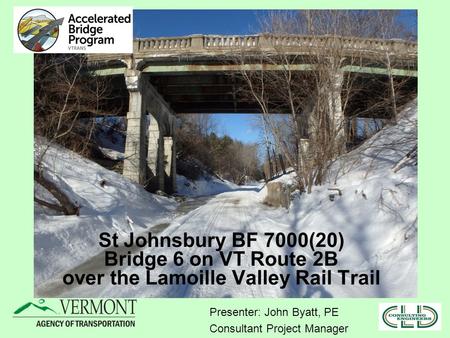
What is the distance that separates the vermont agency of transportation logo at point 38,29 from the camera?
11.7 feet

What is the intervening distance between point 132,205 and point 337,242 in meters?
7.17

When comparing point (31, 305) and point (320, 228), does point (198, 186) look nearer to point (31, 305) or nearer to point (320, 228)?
point (320, 228)

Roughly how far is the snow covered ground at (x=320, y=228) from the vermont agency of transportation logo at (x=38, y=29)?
2860 millimetres

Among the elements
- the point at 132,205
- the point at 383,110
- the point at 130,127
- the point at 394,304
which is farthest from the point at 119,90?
the point at 394,304

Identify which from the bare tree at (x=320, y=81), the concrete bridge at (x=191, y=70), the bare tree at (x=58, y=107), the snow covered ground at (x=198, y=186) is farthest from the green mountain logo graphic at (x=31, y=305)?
the snow covered ground at (x=198, y=186)

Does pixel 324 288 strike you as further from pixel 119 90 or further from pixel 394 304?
pixel 119 90

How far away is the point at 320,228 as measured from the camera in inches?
219

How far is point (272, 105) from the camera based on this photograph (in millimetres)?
11992

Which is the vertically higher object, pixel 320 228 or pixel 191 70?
pixel 191 70

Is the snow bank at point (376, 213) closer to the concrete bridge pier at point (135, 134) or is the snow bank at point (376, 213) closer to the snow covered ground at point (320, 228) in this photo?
the snow covered ground at point (320, 228)

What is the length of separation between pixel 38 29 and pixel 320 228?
5.33m

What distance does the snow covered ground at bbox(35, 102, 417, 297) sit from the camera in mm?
3393

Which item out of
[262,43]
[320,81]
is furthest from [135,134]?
[320,81]

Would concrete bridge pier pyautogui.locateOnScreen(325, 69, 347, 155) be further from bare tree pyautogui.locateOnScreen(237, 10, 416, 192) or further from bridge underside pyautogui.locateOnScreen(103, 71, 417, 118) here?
bridge underside pyautogui.locateOnScreen(103, 71, 417, 118)
